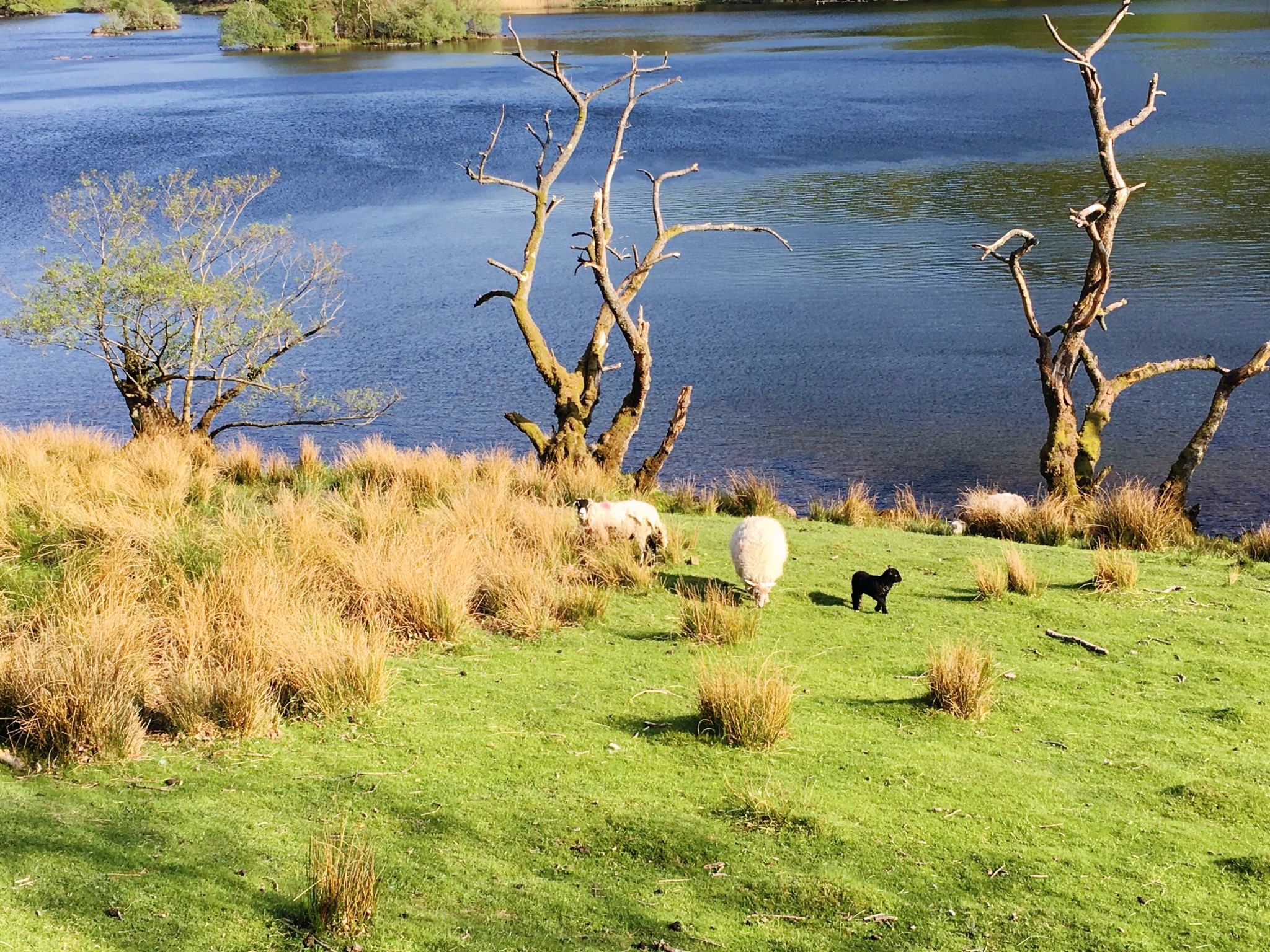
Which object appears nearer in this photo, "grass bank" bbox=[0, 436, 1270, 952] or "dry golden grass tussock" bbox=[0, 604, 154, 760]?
"grass bank" bbox=[0, 436, 1270, 952]

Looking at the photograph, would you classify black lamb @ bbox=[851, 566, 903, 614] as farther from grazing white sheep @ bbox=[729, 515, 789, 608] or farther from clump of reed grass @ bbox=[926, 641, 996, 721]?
clump of reed grass @ bbox=[926, 641, 996, 721]

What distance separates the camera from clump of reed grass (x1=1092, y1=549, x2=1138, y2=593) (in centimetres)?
874

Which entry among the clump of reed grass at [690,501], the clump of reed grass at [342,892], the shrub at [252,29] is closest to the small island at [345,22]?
the shrub at [252,29]

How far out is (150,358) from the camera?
49.7ft

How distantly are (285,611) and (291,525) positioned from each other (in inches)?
72.0

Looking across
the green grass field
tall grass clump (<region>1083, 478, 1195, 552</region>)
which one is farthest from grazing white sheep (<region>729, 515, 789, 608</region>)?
tall grass clump (<region>1083, 478, 1195, 552</region>)

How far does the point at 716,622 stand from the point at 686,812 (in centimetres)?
240

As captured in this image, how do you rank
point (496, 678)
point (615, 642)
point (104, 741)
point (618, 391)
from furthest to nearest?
point (618, 391), point (615, 642), point (496, 678), point (104, 741)

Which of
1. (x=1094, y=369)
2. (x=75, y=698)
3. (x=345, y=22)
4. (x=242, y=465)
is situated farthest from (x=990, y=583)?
(x=345, y=22)

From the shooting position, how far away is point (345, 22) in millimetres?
90875

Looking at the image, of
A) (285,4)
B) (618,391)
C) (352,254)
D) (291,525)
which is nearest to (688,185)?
(352,254)

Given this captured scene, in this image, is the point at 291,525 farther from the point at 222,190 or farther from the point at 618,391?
the point at 618,391

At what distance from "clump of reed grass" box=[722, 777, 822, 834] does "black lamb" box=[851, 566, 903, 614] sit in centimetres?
298

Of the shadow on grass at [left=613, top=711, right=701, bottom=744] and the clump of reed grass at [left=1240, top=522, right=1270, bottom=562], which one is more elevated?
the shadow on grass at [left=613, top=711, right=701, bottom=744]
